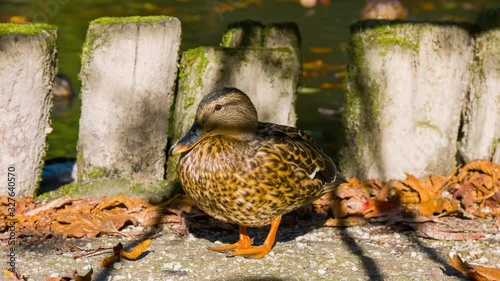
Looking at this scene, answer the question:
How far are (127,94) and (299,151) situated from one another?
1114 millimetres

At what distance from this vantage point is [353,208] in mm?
5164

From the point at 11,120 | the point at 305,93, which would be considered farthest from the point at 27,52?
the point at 305,93

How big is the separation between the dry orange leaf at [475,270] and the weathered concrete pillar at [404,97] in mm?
1133

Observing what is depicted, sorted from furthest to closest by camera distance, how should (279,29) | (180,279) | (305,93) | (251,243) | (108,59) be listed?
(305,93) → (279,29) → (108,59) → (251,243) → (180,279)

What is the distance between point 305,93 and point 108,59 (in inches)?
118

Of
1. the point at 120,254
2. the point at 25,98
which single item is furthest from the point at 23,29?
the point at 120,254

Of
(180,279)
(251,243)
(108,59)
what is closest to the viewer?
(180,279)

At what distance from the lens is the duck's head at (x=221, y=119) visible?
429 centimetres

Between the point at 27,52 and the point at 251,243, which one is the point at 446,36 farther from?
the point at 27,52

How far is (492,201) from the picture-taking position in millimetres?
5250

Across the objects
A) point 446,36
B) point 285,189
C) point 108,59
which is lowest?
point 285,189

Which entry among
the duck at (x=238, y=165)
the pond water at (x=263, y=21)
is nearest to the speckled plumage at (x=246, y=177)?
the duck at (x=238, y=165)

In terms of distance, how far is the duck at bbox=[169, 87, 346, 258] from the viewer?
4.29 meters

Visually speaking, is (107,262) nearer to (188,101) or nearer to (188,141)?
(188,141)
